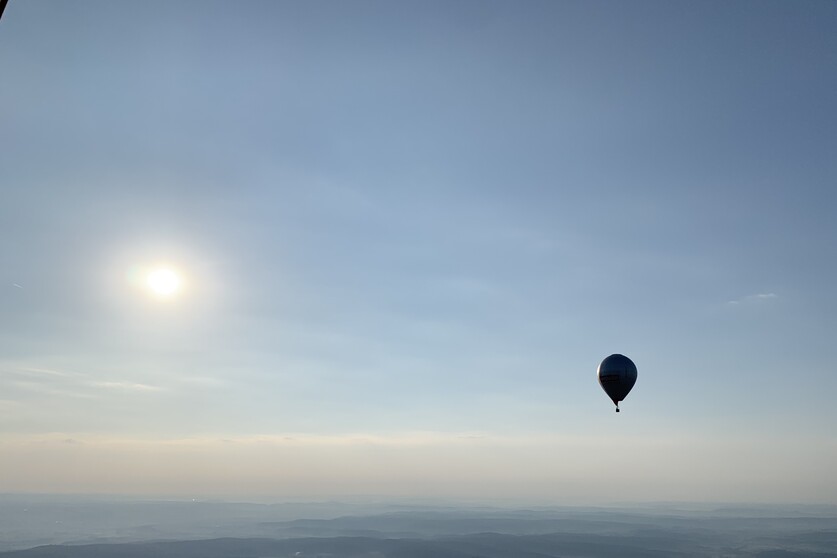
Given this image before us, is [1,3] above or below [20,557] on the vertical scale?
above

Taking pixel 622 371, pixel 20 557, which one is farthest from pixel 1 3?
pixel 20 557

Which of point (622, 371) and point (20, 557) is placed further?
point (20, 557)

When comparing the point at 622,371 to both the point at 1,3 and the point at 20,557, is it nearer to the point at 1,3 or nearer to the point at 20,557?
the point at 1,3

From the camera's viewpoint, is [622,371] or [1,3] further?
[622,371]

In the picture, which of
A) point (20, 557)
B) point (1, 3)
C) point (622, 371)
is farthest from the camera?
point (20, 557)

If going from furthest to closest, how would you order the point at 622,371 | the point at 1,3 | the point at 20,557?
the point at 20,557 → the point at 622,371 → the point at 1,3
